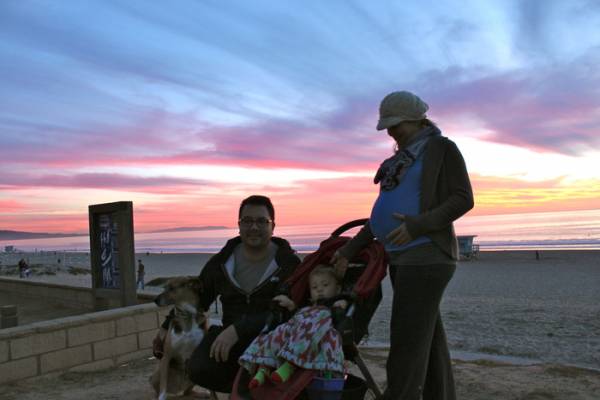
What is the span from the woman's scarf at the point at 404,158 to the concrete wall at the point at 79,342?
4.01 m

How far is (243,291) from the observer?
3523 millimetres

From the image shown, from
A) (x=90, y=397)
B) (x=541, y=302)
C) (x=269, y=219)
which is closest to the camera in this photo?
(x=269, y=219)

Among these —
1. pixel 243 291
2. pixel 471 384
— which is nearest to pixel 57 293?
pixel 243 291

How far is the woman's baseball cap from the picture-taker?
2.88 metres

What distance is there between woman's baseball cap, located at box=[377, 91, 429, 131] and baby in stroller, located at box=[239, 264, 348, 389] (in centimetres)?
99

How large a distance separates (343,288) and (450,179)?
0.94 m

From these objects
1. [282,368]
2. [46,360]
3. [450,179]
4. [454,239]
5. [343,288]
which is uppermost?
[450,179]

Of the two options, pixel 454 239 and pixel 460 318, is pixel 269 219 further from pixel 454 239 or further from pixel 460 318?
pixel 460 318

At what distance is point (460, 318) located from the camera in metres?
9.80

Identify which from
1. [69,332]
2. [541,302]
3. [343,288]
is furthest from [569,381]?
[541,302]

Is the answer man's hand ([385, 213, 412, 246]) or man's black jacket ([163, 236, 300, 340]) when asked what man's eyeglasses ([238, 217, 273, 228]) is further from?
man's hand ([385, 213, 412, 246])

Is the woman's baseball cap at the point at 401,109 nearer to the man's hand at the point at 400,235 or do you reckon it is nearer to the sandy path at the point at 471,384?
the man's hand at the point at 400,235

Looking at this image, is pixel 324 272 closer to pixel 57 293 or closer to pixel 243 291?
pixel 243 291

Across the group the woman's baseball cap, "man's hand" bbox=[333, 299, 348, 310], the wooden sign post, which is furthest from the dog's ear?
the wooden sign post
